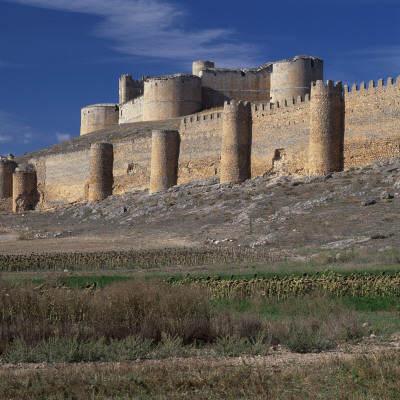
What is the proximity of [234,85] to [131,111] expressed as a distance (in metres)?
8.13

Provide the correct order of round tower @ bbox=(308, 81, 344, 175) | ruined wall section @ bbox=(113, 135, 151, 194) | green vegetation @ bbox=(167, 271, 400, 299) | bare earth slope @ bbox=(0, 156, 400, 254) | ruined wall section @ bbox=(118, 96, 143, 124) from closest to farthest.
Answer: green vegetation @ bbox=(167, 271, 400, 299) < bare earth slope @ bbox=(0, 156, 400, 254) < round tower @ bbox=(308, 81, 344, 175) < ruined wall section @ bbox=(113, 135, 151, 194) < ruined wall section @ bbox=(118, 96, 143, 124)

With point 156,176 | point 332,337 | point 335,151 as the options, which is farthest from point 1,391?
point 156,176

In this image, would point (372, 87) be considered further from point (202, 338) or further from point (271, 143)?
point (202, 338)

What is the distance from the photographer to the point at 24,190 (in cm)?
4281

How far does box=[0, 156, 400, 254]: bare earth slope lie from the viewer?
68.0 feet

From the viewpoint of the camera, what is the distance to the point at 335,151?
2667 cm

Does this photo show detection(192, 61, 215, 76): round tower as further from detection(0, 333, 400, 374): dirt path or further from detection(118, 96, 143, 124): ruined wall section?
detection(0, 333, 400, 374): dirt path

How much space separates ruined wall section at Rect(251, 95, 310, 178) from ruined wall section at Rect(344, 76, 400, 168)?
2.06m

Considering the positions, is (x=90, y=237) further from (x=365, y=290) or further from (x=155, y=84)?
(x=155, y=84)

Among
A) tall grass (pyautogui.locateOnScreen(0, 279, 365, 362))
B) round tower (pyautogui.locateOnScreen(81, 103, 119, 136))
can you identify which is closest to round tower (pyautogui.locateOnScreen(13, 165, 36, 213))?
round tower (pyautogui.locateOnScreen(81, 103, 119, 136))

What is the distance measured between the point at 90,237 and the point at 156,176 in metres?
7.78

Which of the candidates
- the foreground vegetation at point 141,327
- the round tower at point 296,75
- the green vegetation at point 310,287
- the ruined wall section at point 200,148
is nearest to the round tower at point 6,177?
the ruined wall section at point 200,148

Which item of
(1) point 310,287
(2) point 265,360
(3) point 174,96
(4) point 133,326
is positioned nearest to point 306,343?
(2) point 265,360

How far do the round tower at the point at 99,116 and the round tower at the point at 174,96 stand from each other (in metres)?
8.80
